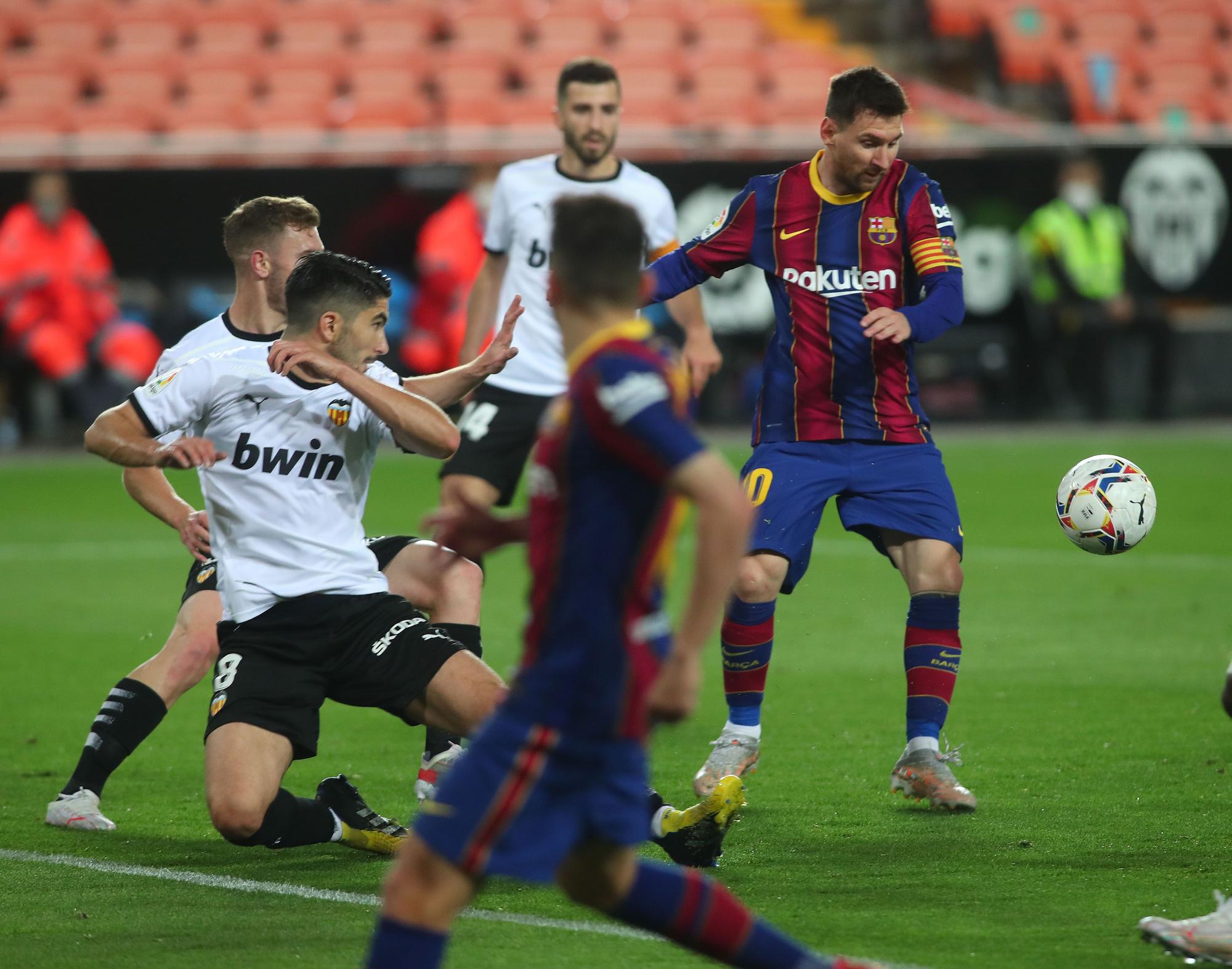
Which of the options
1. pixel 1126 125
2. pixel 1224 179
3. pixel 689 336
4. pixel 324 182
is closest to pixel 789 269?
pixel 689 336

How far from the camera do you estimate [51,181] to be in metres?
16.5

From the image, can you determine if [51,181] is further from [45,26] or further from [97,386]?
[45,26]

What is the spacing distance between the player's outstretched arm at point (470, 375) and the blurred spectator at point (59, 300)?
480 inches

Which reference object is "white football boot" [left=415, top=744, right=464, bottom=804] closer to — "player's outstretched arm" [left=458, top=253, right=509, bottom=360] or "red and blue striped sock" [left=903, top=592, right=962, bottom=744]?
"red and blue striped sock" [left=903, top=592, right=962, bottom=744]

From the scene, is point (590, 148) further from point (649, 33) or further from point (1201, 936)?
point (649, 33)

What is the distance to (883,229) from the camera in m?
5.85

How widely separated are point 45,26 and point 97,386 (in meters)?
5.67

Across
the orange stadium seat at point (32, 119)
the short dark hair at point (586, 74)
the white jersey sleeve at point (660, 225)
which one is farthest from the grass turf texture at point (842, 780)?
the orange stadium seat at point (32, 119)

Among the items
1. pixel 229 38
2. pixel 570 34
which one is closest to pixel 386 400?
pixel 570 34

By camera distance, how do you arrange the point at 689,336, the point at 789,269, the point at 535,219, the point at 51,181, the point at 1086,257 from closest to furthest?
the point at 789,269, the point at 689,336, the point at 535,219, the point at 51,181, the point at 1086,257

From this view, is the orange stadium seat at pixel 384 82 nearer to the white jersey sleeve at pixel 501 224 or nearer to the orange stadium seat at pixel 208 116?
the orange stadium seat at pixel 208 116

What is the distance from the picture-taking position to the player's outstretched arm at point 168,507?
5230 mm

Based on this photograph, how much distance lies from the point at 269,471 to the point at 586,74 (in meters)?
2.81

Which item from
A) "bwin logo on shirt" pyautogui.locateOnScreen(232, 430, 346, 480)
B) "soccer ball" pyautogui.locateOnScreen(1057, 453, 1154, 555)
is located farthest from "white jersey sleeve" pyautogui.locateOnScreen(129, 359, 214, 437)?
"soccer ball" pyautogui.locateOnScreen(1057, 453, 1154, 555)
